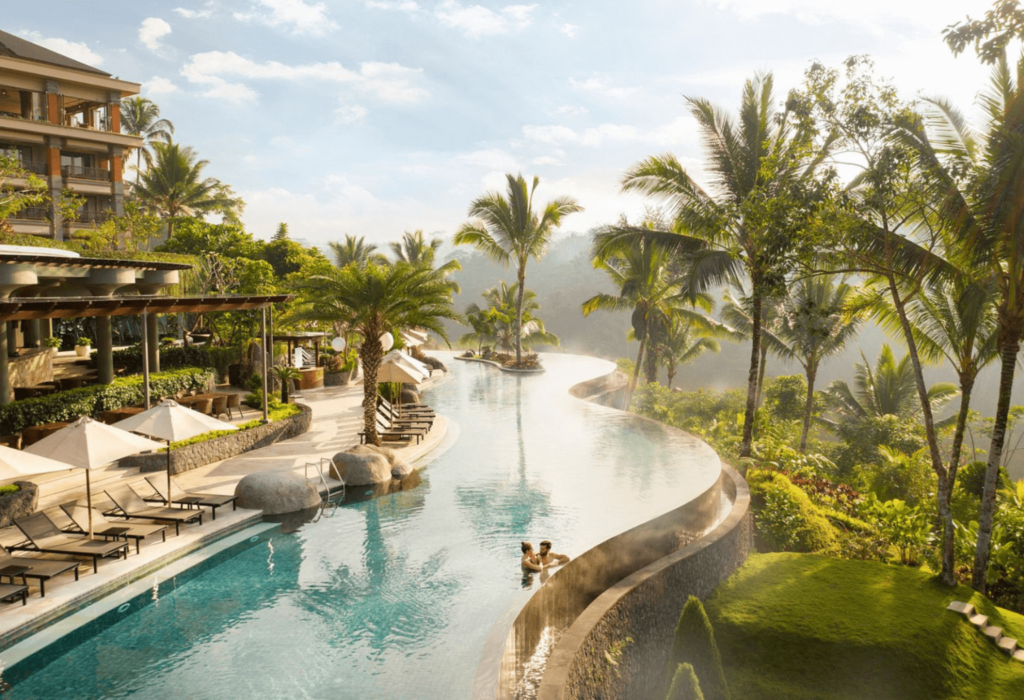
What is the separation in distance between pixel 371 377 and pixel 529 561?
8.85 meters

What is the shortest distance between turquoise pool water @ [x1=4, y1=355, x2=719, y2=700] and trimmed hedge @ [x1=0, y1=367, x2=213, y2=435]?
7.31 m

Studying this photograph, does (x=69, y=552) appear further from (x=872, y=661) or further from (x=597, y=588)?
(x=872, y=661)

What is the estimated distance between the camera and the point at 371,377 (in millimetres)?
17125

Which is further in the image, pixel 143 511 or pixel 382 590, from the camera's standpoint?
pixel 143 511

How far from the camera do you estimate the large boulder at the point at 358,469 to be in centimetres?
1365

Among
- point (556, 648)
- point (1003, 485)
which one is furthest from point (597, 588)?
point (1003, 485)

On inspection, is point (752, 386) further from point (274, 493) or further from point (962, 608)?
point (274, 493)

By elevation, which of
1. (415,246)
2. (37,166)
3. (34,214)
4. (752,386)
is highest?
(37,166)

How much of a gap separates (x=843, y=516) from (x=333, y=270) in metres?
13.2

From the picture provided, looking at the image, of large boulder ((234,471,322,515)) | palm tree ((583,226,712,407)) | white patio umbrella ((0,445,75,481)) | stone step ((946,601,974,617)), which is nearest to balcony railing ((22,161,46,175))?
palm tree ((583,226,712,407))

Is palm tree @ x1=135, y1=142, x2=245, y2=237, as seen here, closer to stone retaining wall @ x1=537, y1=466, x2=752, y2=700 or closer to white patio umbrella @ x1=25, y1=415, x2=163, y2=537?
white patio umbrella @ x1=25, y1=415, x2=163, y2=537

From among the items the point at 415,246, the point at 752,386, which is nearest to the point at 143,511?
the point at 752,386

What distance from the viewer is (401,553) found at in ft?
33.3

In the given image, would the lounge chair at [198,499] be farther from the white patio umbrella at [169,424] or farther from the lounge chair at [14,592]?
the lounge chair at [14,592]
